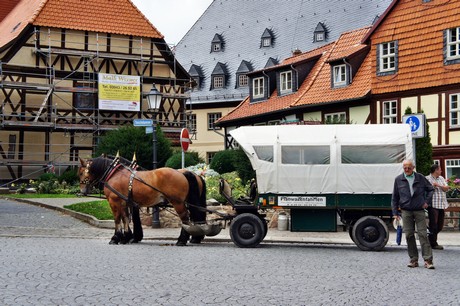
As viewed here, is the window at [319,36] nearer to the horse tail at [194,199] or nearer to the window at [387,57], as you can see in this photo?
the window at [387,57]

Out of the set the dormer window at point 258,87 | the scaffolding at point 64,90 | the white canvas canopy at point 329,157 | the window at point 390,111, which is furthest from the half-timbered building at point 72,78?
the white canvas canopy at point 329,157

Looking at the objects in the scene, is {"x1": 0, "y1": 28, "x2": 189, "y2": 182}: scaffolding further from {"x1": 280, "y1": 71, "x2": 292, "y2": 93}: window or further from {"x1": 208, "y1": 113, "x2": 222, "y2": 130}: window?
{"x1": 208, "y1": 113, "x2": 222, "y2": 130}: window

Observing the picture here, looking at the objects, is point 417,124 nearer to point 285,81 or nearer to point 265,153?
point 265,153

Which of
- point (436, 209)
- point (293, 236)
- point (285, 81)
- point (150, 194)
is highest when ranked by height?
point (285, 81)

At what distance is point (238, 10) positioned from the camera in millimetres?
64688

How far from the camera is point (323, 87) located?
36.8 metres

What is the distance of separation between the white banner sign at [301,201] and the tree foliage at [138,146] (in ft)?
68.3

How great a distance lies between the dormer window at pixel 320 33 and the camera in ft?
183

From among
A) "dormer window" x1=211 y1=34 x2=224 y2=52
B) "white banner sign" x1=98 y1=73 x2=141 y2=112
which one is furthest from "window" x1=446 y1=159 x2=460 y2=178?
"dormer window" x1=211 y1=34 x2=224 y2=52

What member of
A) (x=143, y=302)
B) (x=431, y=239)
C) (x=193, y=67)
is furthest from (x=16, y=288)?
(x=193, y=67)

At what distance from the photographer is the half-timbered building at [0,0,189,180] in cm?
4347

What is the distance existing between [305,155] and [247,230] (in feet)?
6.71

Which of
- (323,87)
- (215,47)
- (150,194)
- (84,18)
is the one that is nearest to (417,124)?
(150,194)

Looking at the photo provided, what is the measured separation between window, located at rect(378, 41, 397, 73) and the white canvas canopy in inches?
683
